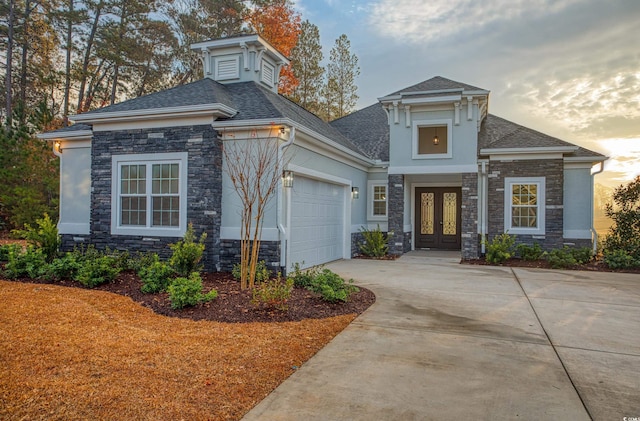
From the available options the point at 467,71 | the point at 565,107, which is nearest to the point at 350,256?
the point at 565,107

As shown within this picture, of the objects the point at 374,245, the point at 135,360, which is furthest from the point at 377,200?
the point at 135,360

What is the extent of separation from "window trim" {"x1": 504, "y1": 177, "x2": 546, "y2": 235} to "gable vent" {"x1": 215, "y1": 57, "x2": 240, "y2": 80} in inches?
343

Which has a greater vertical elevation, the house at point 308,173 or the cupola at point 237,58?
the cupola at point 237,58

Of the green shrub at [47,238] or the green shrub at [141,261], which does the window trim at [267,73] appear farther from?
the green shrub at [47,238]

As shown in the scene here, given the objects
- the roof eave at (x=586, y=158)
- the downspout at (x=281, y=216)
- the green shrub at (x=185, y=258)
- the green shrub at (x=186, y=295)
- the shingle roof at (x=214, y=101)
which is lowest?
the green shrub at (x=186, y=295)

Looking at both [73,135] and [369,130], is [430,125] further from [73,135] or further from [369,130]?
[73,135]

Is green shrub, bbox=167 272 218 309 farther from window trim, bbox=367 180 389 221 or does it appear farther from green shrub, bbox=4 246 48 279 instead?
window trim, bbox=367 180 389 221

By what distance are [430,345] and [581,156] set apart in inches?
433

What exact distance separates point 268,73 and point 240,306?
28.0ft

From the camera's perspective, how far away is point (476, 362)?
13.0 feet

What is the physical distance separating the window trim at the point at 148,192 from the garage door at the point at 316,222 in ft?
7.67

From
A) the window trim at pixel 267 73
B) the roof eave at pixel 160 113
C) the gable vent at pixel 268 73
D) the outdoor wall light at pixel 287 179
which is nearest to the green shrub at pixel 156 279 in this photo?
the outdoor wall light at pixel 287 179

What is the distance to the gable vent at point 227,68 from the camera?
11.7 metres

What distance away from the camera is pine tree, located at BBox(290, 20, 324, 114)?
24.2 meters
